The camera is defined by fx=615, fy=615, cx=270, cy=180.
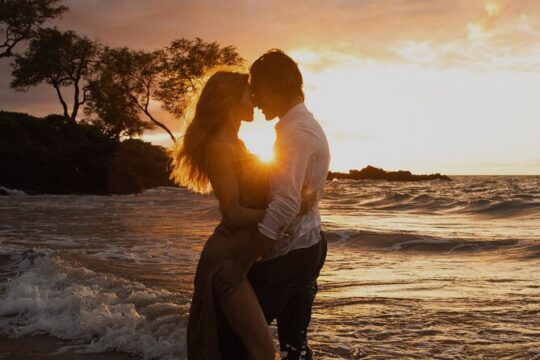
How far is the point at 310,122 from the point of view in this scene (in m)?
3.16

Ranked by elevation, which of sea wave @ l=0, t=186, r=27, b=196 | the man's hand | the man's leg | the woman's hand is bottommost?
sea wave @ l=0, t=186, r=27, b=196

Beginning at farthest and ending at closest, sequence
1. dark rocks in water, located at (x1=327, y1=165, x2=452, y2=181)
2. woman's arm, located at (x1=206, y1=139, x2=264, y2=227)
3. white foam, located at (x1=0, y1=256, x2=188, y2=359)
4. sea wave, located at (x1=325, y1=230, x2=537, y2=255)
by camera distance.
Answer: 1. dark rocks in water, located at (x1=327, y1=165, x2=452, y2=181)
2. sea wave, located at (x1=325, y1=230, x2=537, y2=255)
3. white foam, located at (x1=0, y1=256, x2=188, y2=359)
4. woman's arm, located at (x1=206, y1=139, x2=264, y2=227)

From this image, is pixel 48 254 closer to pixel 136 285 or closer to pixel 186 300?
pixel 136 285

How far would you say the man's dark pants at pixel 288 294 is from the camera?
331cm

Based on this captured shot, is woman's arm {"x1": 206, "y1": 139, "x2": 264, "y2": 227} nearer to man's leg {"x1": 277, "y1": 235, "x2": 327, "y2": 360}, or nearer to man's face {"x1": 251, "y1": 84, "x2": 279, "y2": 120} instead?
man's face {"x1": 251, "y1": 84, "x2": 279, "y2": 120}

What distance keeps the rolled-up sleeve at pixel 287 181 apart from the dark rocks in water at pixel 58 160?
106 ft

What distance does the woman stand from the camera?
3.17 metres

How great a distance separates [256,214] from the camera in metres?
3.10

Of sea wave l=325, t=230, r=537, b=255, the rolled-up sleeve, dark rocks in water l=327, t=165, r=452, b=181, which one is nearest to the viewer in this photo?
the rolled-up sleeve

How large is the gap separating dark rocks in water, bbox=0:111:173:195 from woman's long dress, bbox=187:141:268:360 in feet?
104

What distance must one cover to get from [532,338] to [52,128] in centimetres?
3706

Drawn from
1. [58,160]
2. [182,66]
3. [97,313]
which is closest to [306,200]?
[97,313]

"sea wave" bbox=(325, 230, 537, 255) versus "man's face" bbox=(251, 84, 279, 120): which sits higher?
"man's face" bbox=(251, 84, 279, 120)

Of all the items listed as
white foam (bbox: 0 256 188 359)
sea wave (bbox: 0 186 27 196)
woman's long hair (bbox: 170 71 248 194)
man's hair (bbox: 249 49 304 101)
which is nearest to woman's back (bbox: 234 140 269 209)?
woman's long hair (bbox: 170 71 248 194)
